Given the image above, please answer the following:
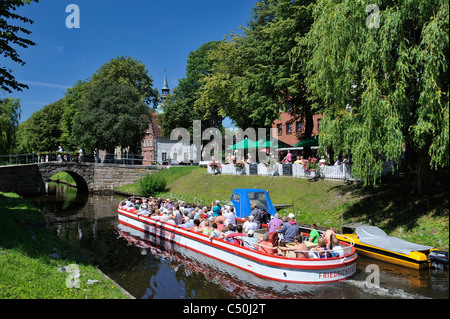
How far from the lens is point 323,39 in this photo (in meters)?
15.1

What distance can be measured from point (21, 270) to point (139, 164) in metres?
35.5

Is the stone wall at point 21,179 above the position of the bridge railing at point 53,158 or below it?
below

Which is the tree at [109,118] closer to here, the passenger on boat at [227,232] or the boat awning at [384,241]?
the passenger on boat at [227,232]

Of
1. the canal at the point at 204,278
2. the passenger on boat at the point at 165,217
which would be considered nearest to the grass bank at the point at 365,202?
the canal at the point at 204,278

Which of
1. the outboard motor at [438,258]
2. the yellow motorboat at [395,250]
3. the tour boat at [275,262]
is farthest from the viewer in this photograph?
the yellow motorboat at [395,250]

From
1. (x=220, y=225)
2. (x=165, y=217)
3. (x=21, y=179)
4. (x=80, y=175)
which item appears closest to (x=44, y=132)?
(x=80, y=175)

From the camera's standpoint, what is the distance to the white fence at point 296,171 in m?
20.7

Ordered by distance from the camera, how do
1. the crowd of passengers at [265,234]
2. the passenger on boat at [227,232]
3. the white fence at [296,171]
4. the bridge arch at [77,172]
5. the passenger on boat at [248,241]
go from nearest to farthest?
the crowd of passengers at [265,234] → the passenger on boat at [248,241] → the passenger on boat at [227,232] → the white fence at [296,171] → the bridge arch at [77,172]

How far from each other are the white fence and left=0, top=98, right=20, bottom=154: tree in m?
24.9

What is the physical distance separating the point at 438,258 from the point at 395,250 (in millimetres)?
1348

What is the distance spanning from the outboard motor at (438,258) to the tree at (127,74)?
43.5 metres

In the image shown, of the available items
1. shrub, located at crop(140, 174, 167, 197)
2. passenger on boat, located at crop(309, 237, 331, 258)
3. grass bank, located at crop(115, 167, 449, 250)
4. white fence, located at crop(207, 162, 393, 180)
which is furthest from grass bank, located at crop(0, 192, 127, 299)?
shrub, located at crop(140, 174, 167, 197)

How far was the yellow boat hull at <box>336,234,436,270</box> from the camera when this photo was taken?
36.1ft

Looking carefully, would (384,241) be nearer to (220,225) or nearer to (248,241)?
(248,241)
